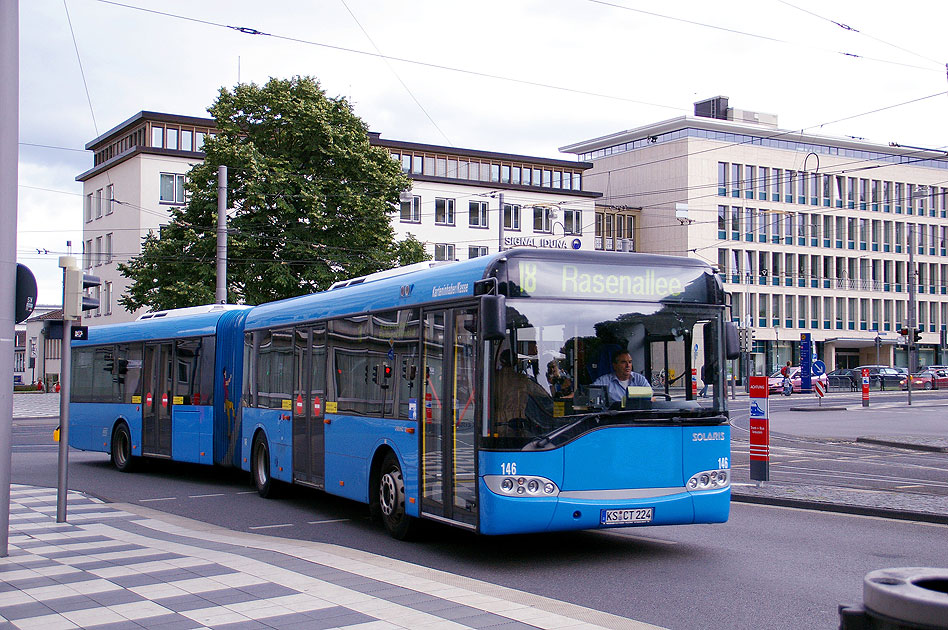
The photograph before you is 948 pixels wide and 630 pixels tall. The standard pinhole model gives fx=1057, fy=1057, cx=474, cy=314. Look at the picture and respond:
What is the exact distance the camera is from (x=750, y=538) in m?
10.8

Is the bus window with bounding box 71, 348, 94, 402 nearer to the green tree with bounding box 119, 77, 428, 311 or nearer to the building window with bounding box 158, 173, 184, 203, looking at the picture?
the green tree with bounding box 119, 77, 428, 311

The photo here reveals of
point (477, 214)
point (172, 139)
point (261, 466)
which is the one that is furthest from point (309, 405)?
point (477, 214)

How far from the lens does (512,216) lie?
232ft

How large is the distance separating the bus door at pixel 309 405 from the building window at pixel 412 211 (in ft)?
175

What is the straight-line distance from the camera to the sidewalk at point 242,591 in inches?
267

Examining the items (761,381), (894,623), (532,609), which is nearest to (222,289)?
(761,381)

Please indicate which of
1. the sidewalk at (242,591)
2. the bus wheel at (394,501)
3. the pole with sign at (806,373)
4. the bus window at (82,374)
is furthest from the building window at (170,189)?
the bus wheel at (394,501)

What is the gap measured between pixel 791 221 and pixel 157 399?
68.8 meters

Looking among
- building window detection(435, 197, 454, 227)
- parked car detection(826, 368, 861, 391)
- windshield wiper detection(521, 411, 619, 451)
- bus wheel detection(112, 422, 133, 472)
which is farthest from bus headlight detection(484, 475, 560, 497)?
parked car detection(826, 368, 861, 391)

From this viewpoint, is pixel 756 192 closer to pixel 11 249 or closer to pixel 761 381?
pixel 761 381

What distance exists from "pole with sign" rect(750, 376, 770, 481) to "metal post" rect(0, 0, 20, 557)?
950 cm

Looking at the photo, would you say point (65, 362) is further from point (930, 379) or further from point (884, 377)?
point (930, 379)

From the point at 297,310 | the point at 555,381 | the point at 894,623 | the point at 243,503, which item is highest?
the point at 297,310

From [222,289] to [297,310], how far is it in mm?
13303
